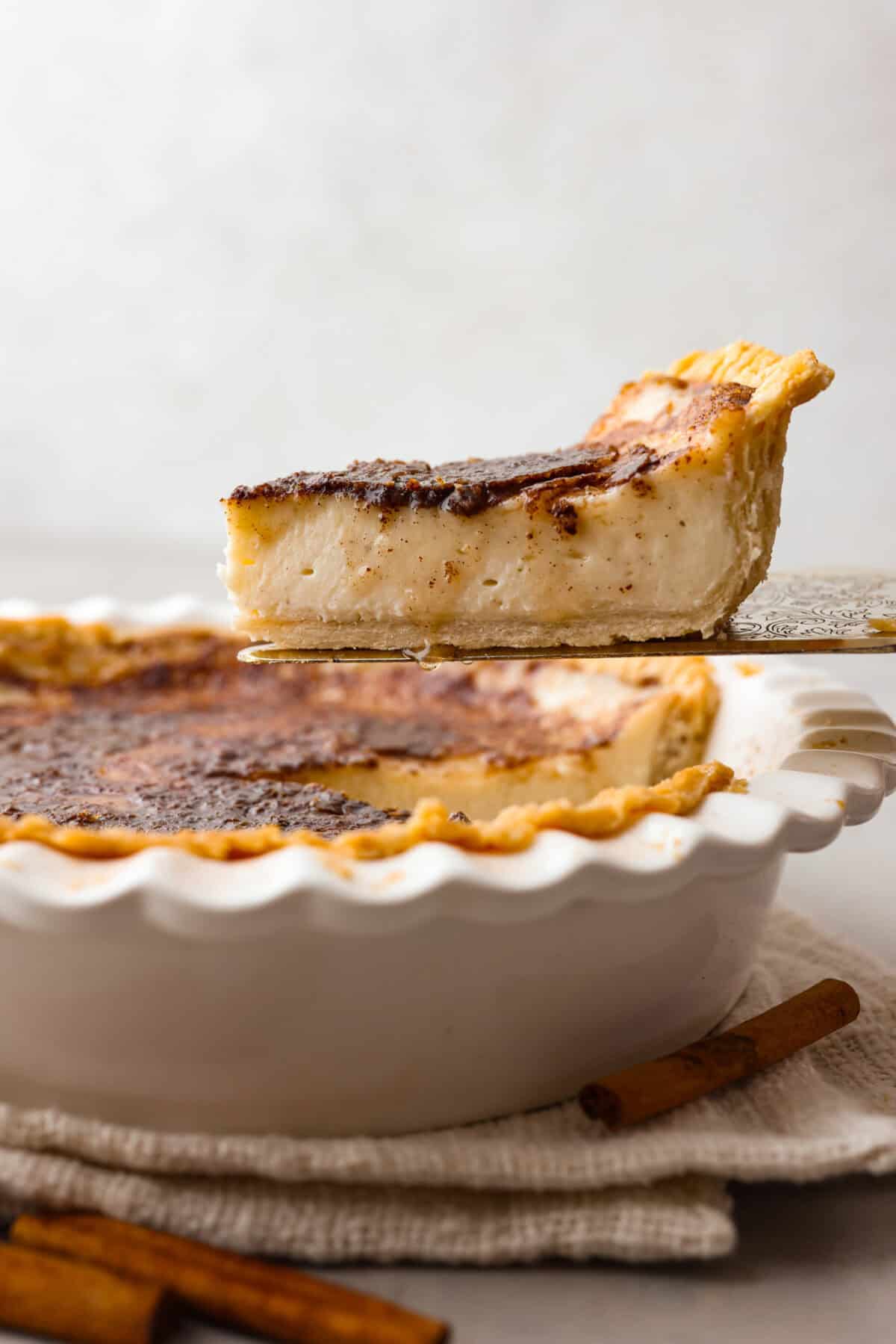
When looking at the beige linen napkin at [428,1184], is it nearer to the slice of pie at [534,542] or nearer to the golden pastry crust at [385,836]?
the golden pastry crust at [385,836]

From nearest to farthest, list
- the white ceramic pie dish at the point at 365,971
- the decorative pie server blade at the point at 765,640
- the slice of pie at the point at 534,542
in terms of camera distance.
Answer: the white ceramic pie dish at the point at 365,971 → the decorative pie server blade at the point at 765,640 → the slice of pie at the point at 534,542

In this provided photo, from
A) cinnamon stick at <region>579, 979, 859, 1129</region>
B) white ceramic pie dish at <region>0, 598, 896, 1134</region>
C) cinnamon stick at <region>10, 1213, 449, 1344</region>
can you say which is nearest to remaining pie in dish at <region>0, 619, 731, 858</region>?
white ceramic pie dish at <region>0, 598, 896, 1134</region>

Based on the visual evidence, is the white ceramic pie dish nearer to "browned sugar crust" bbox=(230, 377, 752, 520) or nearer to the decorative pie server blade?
the decorative pie server blade

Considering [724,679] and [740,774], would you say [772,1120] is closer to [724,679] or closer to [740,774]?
[740,774]

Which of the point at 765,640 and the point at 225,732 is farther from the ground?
the point at 765,640

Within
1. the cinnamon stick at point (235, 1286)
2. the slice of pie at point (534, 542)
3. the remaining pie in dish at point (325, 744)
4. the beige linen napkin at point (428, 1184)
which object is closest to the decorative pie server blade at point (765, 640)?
the slice of pie at point (534, 542)

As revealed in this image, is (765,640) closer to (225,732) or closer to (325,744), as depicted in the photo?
(325,744)

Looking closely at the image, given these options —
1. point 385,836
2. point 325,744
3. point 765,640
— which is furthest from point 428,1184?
point 325,744
